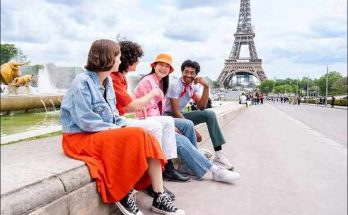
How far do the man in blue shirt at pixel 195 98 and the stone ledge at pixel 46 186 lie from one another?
197 cm

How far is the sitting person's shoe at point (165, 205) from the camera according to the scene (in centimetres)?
298

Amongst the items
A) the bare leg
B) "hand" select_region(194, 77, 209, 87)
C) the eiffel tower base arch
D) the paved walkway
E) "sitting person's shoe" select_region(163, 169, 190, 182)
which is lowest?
the paved walkway

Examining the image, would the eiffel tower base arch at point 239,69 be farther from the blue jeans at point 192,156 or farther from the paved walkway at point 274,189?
the blue jeans at point 192,156

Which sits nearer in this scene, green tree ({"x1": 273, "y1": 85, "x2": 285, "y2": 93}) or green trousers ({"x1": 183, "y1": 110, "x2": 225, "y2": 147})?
green trousers ({"x1": 183, "y1": 110, "x2": 225, "y2": 147})

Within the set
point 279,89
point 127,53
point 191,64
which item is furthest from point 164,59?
point 279,89

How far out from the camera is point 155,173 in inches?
116

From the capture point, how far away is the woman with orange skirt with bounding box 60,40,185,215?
2.57 m

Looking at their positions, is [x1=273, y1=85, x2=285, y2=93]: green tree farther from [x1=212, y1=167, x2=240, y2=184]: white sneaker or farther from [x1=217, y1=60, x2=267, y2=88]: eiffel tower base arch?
[x1=212, y1=167, x2=240, y2=184]: white sneaker

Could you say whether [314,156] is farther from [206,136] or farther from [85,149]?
[85,149]

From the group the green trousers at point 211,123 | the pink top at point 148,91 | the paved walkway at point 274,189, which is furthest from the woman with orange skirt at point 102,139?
the green trousers at point 211,123

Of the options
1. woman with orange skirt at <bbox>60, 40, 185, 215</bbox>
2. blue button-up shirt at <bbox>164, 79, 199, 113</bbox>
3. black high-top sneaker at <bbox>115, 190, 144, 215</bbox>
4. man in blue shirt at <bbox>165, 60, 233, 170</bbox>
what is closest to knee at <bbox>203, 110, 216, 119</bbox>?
man in blue shirt at <bbox>165, 60, 233, 170</bbox>

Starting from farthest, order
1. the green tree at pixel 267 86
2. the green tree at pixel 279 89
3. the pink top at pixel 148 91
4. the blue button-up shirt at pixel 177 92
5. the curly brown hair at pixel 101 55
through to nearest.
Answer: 1. the green tree at pixel 279 89
2. the green tree at pixel 267 86
3. the blue button-up shirt at pixel 177 92
4. the pink top at pixel 148 91
5. the curly brown hair at pixel 101 55

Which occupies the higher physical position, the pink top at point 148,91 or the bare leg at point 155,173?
the pink top at point 148,91

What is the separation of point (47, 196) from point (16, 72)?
5290 millimetres
